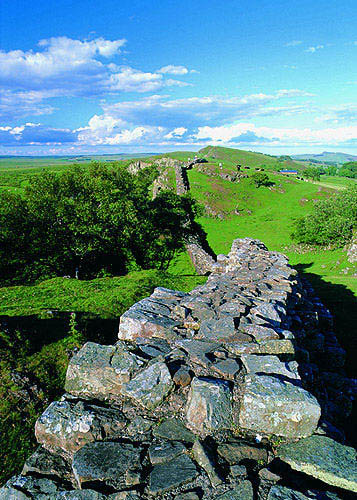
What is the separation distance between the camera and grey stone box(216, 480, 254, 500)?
11.9 ft

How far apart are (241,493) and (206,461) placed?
0.59m

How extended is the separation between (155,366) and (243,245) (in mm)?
17592

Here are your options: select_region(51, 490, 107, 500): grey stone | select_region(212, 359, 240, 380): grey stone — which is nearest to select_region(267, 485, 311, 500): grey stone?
select_region(212, 359, 240, 380): grey stone

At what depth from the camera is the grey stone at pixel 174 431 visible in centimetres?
465

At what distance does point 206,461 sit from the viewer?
4086 millimetres

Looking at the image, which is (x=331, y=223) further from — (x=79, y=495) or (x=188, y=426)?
(x=79, y=495)

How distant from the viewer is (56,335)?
1132 cm

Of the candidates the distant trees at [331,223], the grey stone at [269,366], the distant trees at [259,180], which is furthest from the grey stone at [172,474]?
the distant trees at [259,180]

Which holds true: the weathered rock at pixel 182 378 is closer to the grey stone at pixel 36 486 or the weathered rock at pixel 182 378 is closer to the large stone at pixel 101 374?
the large stone at pixel 101 374

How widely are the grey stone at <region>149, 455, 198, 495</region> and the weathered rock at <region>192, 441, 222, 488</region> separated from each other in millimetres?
121

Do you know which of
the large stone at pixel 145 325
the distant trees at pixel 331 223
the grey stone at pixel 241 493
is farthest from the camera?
the distant trees at pixel 331 223

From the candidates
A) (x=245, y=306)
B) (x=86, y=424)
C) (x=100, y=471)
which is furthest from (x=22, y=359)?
(x=245, y=306)

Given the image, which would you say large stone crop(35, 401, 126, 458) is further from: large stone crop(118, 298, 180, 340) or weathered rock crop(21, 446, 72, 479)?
large stone crop(118, 298, 180, 340)

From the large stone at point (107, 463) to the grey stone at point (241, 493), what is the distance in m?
1.30
